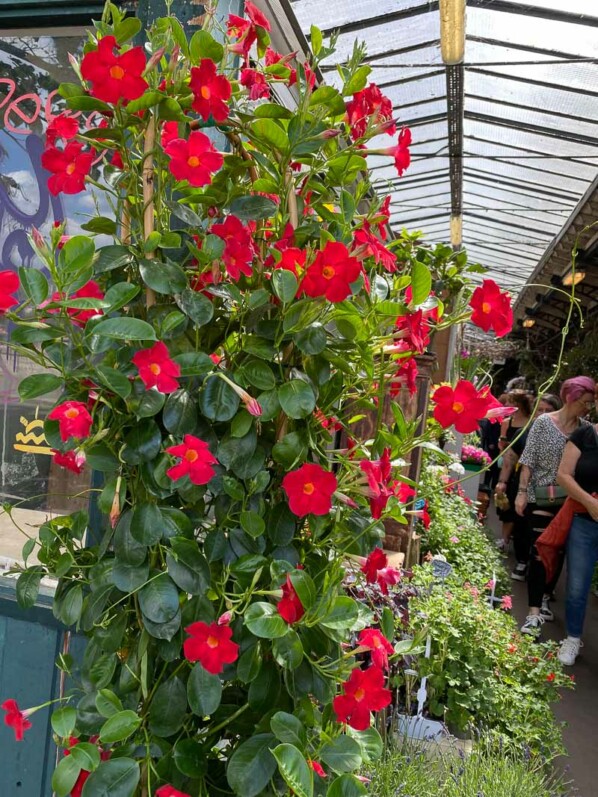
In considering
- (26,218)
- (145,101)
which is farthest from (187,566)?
(26,218)

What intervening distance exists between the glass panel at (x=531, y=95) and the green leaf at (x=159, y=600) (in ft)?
15.6

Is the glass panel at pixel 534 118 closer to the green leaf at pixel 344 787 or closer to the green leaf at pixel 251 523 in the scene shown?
the green leaf at pixel 251 523

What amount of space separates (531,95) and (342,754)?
5114mm

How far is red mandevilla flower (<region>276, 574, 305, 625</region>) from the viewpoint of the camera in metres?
1.00

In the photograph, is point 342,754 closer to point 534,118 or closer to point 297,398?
point 297,398

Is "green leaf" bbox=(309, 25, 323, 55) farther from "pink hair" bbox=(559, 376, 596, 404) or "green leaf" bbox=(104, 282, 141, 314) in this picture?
"pink hair" bbox=(559, 376, 596, 404)

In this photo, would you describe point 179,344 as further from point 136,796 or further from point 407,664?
point 407,664

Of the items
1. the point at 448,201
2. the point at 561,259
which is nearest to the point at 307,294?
the point at 448,201

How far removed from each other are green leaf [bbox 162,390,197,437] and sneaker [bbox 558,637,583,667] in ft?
→ 13.0

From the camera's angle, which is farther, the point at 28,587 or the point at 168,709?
the point at 28,587

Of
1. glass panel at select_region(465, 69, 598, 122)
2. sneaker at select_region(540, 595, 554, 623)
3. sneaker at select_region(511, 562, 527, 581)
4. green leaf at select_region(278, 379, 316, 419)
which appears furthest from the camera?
sneaker at select_region(511, 562, 527, 581)

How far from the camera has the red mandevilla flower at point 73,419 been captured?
99 centimetres

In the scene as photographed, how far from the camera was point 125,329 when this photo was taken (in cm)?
95

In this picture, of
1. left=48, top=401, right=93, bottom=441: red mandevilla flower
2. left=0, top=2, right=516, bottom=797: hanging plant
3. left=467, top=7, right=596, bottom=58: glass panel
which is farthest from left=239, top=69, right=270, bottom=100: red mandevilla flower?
left=467, top=7, right=596, bottom=58: glass panel
